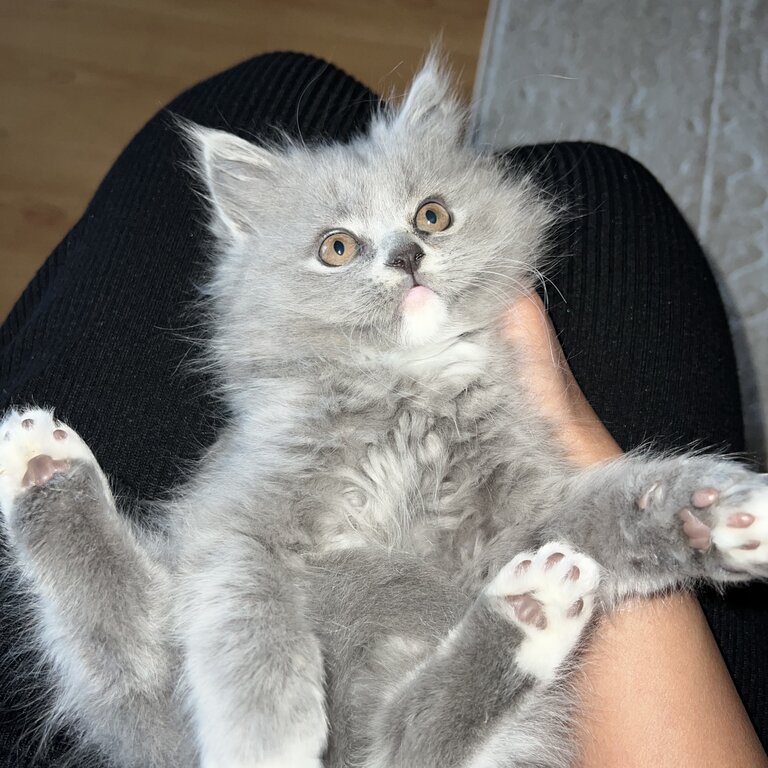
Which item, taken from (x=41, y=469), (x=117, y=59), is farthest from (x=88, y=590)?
(x=117, y=59)

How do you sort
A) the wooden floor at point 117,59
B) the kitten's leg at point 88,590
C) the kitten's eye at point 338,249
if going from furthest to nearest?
the wooden floor at point 117,59, the kitten's eye at point 338,249, the kitten's leg at point 88,590

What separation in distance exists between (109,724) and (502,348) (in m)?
1.06

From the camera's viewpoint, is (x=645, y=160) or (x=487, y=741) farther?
(x=645, y=160)

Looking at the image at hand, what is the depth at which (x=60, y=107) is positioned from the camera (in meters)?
3.55

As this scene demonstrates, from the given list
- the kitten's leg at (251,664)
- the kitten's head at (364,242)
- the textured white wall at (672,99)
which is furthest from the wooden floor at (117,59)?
the kitten's leg at (251,664)

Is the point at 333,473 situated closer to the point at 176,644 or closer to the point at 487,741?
the point at 176,644

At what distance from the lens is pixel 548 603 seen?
1195mm

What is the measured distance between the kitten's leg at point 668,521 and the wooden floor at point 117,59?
2590mm

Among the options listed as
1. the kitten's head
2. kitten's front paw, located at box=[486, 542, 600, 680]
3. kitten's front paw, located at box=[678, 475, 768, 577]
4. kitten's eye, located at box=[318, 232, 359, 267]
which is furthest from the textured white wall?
kitten's front paw, located at box=[486, 542, 600, 680]

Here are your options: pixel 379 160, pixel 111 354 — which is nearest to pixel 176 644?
pixel 111 354

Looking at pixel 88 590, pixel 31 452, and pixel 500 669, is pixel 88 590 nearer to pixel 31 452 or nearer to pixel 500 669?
pixel 31 452

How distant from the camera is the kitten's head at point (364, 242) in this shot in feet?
4.96

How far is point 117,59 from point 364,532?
10.5 ft

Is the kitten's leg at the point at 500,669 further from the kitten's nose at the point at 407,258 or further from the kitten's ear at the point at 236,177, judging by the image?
the kitten's ear at the point at 236,177
